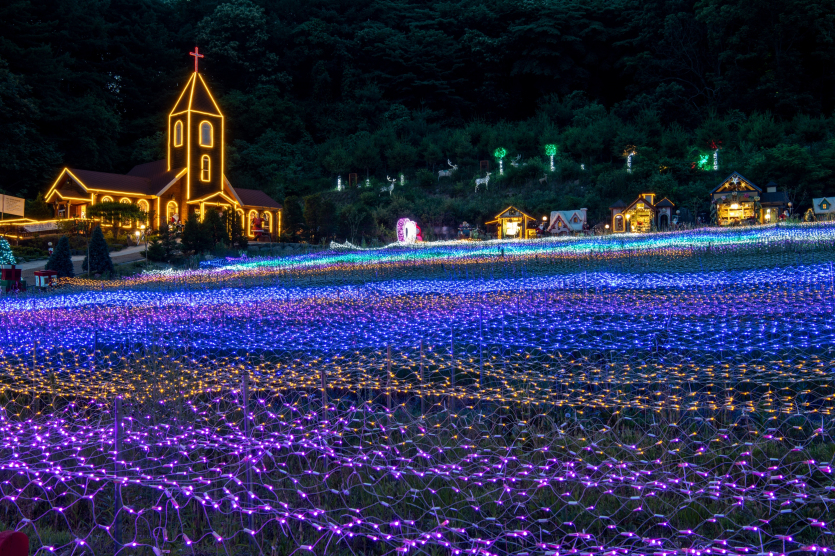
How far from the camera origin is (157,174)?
37188 millimetres

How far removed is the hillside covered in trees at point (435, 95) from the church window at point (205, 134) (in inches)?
237

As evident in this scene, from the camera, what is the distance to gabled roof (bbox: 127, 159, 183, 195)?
35.2 m

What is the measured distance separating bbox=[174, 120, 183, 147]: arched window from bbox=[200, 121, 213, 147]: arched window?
106 centimetres

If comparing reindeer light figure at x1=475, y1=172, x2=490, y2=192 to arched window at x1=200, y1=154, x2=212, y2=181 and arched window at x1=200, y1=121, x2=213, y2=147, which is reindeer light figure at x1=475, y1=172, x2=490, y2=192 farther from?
arched window at x1=200, y1=121, x2=213, y2=147

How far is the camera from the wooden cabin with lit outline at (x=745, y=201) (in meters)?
26.9

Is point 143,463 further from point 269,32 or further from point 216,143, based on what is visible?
point 269,32

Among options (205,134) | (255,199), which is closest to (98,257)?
(205,134)

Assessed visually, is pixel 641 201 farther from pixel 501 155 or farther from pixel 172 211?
pixel 172 211

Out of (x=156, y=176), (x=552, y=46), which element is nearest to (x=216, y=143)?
(x=156, y=176)

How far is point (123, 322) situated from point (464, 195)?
28.0 m

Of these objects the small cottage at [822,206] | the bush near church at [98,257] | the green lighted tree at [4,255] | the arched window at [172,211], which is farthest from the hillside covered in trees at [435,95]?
the green lighted tree at [4,255]

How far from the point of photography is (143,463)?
15.4 feet

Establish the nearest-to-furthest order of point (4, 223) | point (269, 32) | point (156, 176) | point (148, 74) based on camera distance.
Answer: point (4, 223) < point (156, 176) < point (148, 74) < point (269, 32)

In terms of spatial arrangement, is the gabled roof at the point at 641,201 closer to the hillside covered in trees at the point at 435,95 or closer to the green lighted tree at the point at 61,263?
the hillside covered in trees at the point at 435,95
